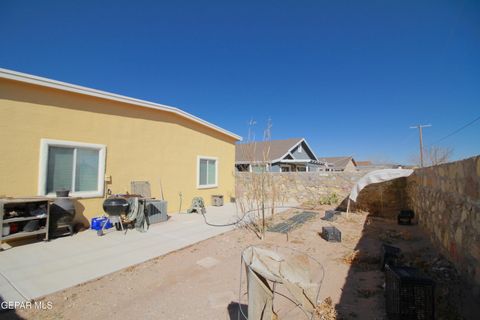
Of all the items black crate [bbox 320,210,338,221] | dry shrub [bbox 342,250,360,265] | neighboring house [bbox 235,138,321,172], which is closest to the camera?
dry shrub [bbox 342,250,360,265]

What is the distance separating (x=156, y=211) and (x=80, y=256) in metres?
2.64

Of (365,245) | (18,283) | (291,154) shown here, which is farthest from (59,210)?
(291,154)

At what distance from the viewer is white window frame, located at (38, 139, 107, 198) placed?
16.8 ft

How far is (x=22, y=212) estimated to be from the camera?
15.0 feet

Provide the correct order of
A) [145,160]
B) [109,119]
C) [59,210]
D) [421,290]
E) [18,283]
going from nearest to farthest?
[421,290] < [18,283] < [59,210] < [109,119] < [145,160]

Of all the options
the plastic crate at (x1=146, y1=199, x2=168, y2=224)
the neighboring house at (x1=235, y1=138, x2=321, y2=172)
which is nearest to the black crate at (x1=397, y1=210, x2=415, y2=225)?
the plastic crate at (x1=146, y1=199, x2=168, y2=224)

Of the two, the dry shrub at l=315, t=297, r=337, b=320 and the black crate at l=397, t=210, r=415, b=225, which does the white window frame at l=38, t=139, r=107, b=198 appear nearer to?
the dry shrub at l=315, t=297, r=337, b=320

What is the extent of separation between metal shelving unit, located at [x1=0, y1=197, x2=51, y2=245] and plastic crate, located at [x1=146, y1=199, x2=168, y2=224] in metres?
2.28

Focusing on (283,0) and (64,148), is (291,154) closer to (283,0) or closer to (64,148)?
(283,0)

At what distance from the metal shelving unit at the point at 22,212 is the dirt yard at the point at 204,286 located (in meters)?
2.61

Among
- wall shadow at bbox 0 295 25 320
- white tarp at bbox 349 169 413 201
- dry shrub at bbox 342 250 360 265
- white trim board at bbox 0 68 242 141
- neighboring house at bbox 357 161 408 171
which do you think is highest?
white trim board at bbox 0 68 242 141

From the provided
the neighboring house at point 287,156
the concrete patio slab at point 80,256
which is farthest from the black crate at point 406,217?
the neighboring house at point 287,156

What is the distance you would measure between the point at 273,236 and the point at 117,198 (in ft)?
13.8

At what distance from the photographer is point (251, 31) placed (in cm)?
867
